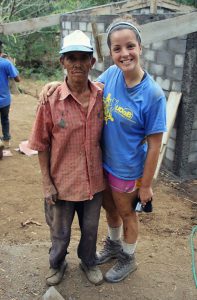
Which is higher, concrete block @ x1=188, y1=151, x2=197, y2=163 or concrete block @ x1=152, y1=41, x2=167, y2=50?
concrete block @ x1=152, y1=41, x2=167, y2=50

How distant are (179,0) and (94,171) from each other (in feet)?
33.7

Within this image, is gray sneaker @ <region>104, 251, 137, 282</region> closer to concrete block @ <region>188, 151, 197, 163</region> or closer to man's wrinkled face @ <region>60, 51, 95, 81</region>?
man's wrinkled face @ <region>60, 51, 95, 81</region>

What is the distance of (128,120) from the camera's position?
7.64 feet

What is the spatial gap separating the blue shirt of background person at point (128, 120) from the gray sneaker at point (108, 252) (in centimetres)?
83

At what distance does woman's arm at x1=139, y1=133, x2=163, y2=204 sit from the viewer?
236 centimetres

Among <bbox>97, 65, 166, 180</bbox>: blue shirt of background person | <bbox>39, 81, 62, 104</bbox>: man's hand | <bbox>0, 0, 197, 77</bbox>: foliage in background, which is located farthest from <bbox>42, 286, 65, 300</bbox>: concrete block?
<bbox>0, 0, 197, 77</bbox>: foliage in background

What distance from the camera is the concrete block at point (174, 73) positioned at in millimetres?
4930

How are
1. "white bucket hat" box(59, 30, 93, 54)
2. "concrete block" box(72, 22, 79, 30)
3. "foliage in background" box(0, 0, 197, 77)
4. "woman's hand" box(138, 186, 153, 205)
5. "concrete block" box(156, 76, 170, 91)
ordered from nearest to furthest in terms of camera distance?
"white bucket hat" box(59, 30, 93, 54) < "woman's hand" box(138, 186, 153, 205) < "concrete block" box(156, 76, 170, 91) < "concrete block" box(72, 22, 79, 30) < "foliage in background" box(0, 0, 197, 77)

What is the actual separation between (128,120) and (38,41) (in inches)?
502

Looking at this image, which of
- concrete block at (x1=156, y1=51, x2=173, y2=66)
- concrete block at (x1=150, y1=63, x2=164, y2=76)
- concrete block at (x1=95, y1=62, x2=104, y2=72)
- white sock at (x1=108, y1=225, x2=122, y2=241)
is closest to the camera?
white sock at (x1=108, y1=225, x2=122, y2=241)

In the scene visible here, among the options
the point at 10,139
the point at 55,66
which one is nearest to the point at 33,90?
the point at 55,66

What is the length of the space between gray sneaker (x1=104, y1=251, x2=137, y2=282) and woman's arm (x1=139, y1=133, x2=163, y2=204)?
0.63 meters

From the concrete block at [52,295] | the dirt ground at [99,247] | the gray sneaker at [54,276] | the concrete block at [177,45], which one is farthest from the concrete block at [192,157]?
the concrete block at [52,295]

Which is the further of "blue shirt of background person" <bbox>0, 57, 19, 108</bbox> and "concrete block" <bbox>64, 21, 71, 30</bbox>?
"concrete block" <bbox>64, 21, 71, 30</bbox>
